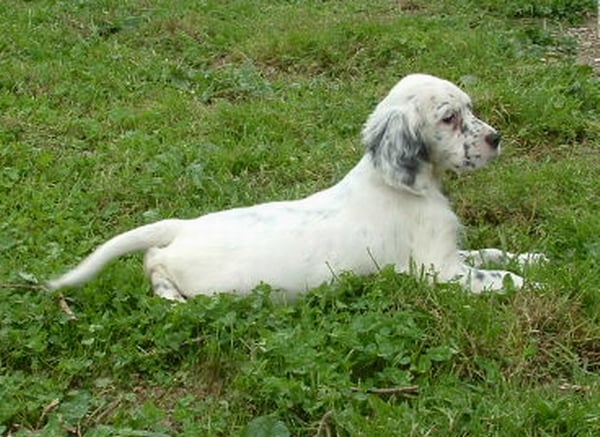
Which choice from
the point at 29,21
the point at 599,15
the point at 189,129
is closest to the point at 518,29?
the point at 599,15

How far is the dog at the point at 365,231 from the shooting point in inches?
194

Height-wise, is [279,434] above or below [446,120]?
below

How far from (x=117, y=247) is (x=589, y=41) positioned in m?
5.64

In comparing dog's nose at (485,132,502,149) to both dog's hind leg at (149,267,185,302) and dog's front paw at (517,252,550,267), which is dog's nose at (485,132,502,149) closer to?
dog's front paw at (517,252,550,267)

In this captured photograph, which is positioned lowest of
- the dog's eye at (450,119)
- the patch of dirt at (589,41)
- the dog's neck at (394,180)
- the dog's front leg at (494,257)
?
the patch of dirt at (589,41)

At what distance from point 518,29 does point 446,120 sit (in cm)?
459

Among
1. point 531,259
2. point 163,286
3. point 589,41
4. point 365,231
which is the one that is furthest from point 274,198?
point 589,41

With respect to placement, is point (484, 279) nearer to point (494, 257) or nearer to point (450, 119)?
point (494, 257)

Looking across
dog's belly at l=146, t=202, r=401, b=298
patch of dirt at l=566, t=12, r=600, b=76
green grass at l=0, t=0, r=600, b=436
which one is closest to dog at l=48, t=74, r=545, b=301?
dog's belly at l=146, t=202, r=401, b=298

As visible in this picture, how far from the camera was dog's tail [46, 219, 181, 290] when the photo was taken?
A: 4.95 metres

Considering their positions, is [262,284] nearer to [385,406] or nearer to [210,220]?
[210,220]

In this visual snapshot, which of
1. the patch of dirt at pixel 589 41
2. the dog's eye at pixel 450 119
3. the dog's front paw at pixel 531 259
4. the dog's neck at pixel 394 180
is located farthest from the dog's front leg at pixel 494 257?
the patch of dirt at pixel 589 41

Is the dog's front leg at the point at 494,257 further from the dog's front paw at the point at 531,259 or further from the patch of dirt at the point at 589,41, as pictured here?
the patch of dirt at the point at 589,41

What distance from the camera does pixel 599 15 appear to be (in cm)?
966
